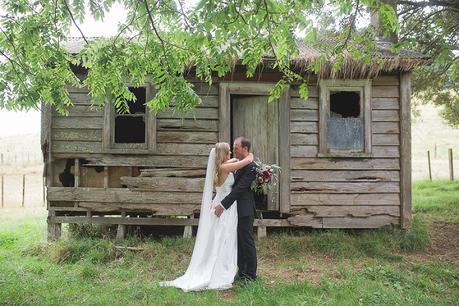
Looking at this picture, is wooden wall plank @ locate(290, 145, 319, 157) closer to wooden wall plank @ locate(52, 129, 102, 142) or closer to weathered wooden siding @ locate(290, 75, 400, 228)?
weathered wooden siding @ locate(290, 75, 400, 228)

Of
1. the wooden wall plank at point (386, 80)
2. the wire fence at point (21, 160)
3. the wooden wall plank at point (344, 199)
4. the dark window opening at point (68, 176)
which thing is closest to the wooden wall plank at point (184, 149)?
Result: the dark window opening at point (68, 176)

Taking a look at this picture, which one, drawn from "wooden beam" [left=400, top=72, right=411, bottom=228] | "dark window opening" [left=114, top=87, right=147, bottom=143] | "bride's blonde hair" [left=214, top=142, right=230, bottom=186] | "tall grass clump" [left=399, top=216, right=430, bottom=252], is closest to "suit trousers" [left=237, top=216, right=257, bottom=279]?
"bride's blonde hair" [left=214, top=142, right=230, bottom=186]

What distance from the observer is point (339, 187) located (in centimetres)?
797

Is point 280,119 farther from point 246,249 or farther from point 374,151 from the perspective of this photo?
point 246,249

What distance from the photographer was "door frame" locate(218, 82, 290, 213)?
784cm

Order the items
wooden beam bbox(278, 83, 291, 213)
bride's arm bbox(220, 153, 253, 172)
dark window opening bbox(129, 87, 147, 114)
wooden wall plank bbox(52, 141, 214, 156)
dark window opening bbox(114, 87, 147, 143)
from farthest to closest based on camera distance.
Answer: dark window opening bbox(114, 87, 147, 143) → dark window opening bbox(129, 87, 147, 114) → wooden beam bbox(278, 83, 291, 213) → wooden wall plank bbox(52, 141, 214, 156) → bride's arm bbox(220, 153, 253, 172)

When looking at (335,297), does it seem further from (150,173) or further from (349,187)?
(150,173)

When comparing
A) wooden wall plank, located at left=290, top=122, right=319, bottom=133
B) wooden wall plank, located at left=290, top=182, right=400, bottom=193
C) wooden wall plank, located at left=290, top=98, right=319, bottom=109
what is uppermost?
wooden wall plank, located at left=290, top=98, right=319, bottom=109

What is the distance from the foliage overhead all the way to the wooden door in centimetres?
341

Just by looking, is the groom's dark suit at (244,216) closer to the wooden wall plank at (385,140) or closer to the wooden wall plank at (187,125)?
the wooden wall plank at (187,125)

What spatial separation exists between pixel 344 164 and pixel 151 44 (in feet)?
15.8

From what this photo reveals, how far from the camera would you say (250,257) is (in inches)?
213

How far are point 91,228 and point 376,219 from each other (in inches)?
215

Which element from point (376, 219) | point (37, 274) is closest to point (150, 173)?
point (37, 274)
